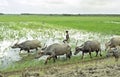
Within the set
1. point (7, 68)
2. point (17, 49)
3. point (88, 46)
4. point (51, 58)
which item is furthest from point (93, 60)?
point (17, 49)

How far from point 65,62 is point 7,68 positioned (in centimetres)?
286

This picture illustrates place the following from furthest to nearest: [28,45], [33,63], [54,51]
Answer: [28,45], [54,51], [33,63]

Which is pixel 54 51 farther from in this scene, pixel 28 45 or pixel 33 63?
pixel 28 45

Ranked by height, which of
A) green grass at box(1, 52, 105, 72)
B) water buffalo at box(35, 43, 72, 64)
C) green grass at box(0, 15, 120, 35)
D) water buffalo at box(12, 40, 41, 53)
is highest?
water buffalo at box(35, 43, 72, 64)

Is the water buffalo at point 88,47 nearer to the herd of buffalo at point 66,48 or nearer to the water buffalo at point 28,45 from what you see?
the herd of buffalo at point 66,48

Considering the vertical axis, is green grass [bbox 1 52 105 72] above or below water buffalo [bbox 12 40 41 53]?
below

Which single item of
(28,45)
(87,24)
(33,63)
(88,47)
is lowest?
(87,24)

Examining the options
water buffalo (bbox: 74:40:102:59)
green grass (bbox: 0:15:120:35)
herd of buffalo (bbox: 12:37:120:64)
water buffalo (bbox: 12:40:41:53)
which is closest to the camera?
herd of buffalo (bbox: 12:37:120:64)

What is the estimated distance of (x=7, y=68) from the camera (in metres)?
13.2

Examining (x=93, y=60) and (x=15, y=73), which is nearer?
(x=15, y=73)

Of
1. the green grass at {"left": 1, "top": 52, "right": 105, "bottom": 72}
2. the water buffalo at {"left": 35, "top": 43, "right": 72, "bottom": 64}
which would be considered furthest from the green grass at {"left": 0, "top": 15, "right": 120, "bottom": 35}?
Answer: the water buffalo at {"left": 35, "top": 43, "right": 72, "bottom": 64}

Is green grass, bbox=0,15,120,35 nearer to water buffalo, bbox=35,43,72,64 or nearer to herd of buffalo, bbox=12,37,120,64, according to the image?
herd of buffalo, bbox=12,37,120,64

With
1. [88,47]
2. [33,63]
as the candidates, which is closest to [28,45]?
[33,63]

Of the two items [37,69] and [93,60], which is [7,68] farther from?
[93,60]
